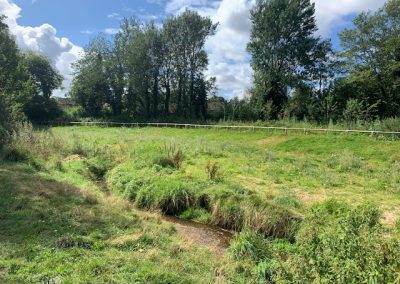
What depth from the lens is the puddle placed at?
391 inches

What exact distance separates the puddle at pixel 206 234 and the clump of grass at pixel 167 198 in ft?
2.14

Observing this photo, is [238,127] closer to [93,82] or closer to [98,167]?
[98,167]

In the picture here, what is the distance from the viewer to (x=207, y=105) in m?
55.0

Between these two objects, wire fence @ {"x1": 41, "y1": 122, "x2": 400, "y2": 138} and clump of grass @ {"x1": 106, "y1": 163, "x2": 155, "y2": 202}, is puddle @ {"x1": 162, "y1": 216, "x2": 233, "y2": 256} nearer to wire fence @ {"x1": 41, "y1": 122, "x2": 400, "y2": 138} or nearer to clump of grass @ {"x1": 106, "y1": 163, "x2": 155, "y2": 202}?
clump of grass @ {"x1": 106, "y1": 163, "x2": 155, "y2": 202}

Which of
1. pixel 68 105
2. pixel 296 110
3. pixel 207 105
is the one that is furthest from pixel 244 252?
pixel 68 105

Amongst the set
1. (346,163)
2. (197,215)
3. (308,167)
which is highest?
(346,163)

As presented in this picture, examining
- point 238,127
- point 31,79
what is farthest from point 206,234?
point 31,79

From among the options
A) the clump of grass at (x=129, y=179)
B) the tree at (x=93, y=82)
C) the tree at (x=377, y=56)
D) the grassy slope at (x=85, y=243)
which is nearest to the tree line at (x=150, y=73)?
the tree at (x=93, y=82)

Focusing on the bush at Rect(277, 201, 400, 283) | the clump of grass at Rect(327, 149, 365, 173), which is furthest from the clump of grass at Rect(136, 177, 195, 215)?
the clump of grass at Rect(327, 149, 365, 173)

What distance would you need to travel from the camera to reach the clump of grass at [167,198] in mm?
13133

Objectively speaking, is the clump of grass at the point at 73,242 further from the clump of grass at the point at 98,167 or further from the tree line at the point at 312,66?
the tree line at the point at 312,66

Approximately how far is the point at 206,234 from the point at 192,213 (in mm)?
1747

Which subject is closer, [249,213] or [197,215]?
[249,213]

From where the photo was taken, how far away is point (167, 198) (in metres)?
13.3
